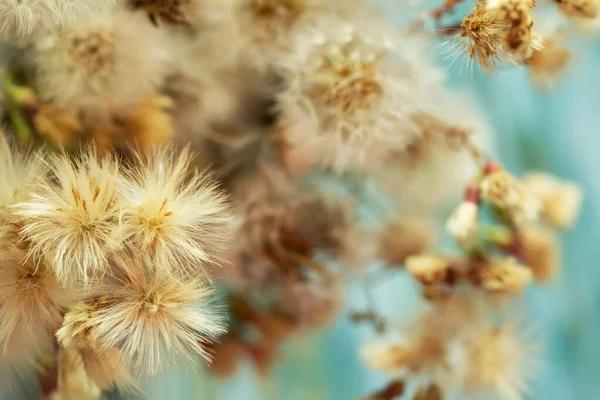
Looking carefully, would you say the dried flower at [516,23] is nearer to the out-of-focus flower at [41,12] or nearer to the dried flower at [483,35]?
the dried flower at [483,35]

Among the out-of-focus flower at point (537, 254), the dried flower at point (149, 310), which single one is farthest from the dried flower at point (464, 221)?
the dried flower at point (149, 310)

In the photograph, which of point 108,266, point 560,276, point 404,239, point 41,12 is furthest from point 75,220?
point 560,276

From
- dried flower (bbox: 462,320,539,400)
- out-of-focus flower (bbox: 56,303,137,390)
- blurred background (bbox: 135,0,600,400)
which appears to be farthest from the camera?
blurred background (bbox: 135,0,600,400)

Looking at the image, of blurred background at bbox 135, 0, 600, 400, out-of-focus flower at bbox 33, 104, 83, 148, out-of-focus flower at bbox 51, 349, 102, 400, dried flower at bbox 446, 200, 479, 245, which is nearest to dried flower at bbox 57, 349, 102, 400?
out-of-focus flower at bbox 51, 349, 102, 400

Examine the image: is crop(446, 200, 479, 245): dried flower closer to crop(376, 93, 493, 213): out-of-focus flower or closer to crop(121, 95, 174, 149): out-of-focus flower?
crop(376, 93, 493, 213): out-of-focus flower

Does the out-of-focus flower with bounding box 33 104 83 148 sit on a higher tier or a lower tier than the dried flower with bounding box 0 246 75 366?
higher

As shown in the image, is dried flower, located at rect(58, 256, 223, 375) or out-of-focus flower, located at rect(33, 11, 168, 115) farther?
out-of-focus flower, located at rect(33, 11, 168, 115)
